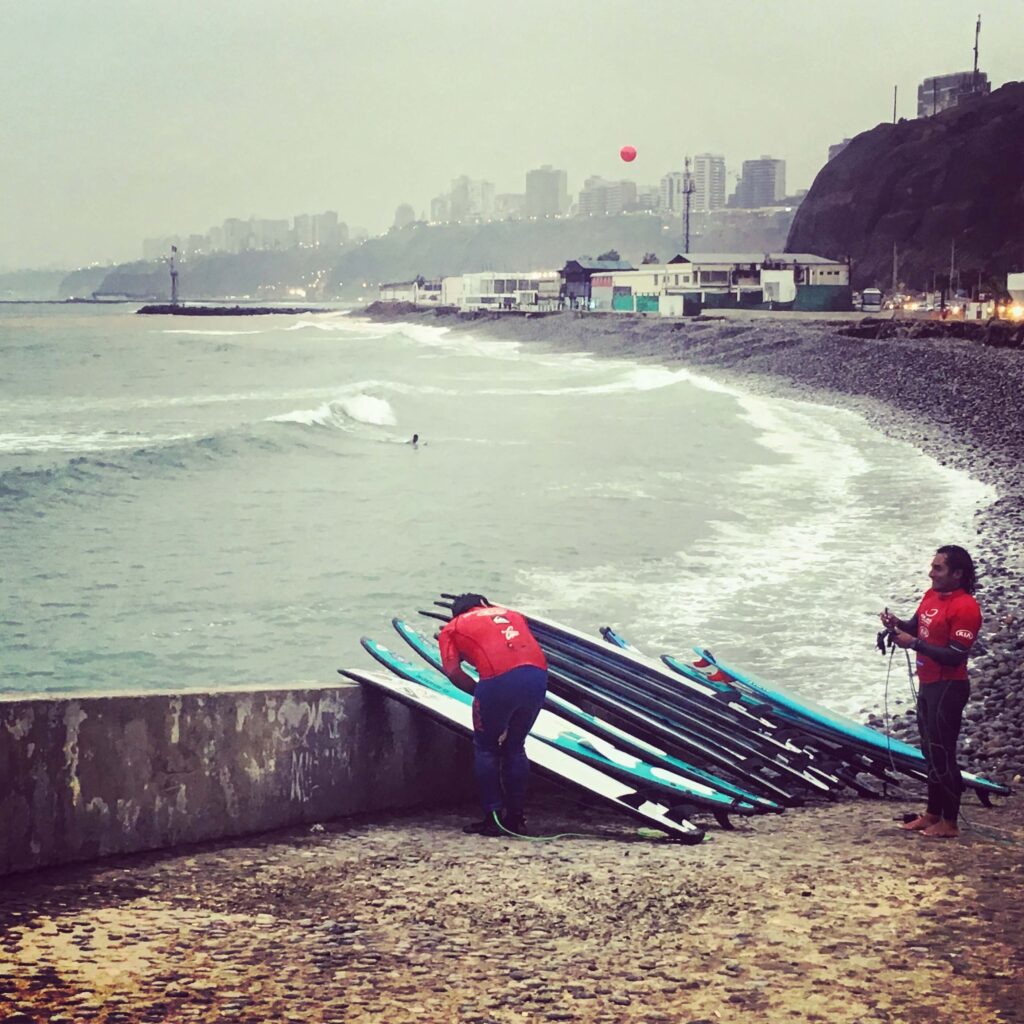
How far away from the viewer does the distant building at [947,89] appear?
150m

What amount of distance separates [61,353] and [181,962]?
95.8m

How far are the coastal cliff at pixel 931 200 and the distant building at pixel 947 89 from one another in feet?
126

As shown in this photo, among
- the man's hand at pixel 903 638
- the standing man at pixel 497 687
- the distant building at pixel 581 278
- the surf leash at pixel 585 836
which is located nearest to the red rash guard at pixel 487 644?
the standing man at pixel 497 687

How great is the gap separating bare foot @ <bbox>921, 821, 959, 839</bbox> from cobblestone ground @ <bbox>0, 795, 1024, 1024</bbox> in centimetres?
11

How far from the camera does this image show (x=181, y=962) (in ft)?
15.1

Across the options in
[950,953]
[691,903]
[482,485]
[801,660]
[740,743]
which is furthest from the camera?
[482,485]

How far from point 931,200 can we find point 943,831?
99.3 metres

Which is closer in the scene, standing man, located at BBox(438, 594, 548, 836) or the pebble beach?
Result: the pebble beach

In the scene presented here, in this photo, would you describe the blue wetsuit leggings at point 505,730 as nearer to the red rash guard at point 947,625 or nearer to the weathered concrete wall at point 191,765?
the weathered concrete wall at point 191,765

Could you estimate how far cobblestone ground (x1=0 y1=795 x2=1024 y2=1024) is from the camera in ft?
14.1

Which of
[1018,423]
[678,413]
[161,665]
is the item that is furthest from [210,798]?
[678,413]

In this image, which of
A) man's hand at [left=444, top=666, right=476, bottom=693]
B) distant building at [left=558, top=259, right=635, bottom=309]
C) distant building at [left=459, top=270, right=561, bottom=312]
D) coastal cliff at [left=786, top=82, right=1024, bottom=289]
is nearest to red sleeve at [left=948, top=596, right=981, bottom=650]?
man's hand at [left=444, top=666, right=476, bottom=693]

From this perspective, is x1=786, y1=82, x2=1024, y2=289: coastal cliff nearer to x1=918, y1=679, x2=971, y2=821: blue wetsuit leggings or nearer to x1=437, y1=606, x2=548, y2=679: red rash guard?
x1=918, y1=679, x2=971, y2=821: blue wetsuit leggings

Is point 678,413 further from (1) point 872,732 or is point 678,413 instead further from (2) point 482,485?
(1) point 872,732
